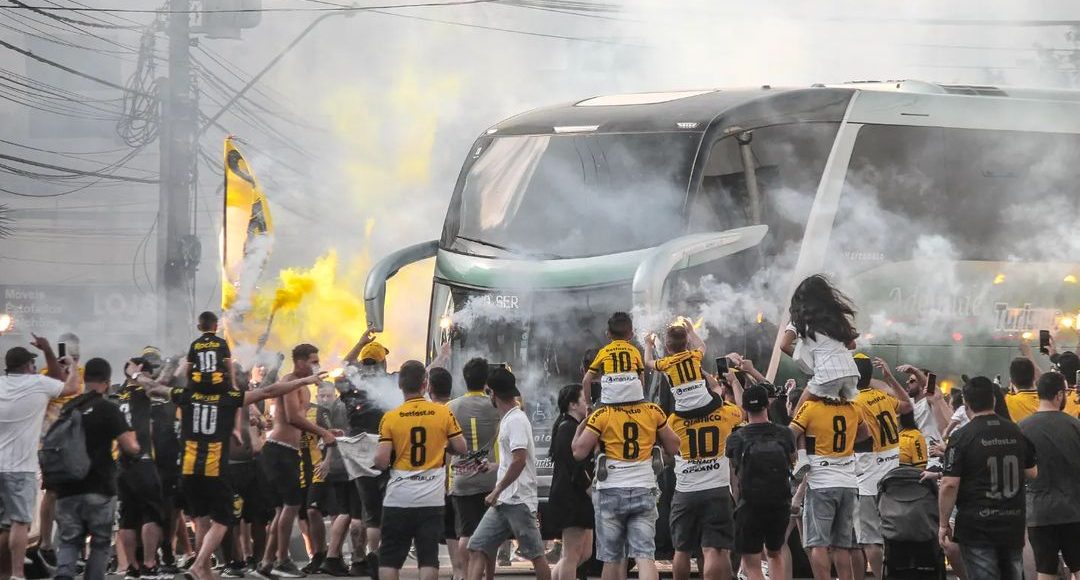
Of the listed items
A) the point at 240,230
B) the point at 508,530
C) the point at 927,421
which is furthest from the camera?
the point at 240,230

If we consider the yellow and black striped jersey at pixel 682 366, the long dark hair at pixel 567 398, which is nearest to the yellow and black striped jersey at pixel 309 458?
the long dark hair at pixel 567 398

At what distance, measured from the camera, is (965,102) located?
1537 cm

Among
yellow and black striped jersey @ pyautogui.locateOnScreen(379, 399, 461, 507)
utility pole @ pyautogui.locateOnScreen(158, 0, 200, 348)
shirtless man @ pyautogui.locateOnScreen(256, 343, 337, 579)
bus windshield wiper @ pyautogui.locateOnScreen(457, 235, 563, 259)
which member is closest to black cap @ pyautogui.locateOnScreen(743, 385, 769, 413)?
yellow and black striped jersey @ pyautogui.locateOnScreen(379, 399, 461, 507)

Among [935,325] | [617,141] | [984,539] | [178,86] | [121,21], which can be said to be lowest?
[984,539]

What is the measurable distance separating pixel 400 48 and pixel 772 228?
1092 centimetres

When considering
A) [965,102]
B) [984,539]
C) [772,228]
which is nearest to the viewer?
[984,539]

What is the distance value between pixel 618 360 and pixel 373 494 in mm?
2924

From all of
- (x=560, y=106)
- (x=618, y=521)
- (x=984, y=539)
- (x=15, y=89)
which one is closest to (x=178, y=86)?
(x=15, y=89)

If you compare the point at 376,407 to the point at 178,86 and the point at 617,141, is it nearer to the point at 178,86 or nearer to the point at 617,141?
the point at 617,141

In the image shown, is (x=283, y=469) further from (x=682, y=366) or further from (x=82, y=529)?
(x=682, y=366)

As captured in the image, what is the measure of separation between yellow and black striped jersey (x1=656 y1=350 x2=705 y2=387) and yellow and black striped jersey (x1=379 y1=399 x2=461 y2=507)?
133cm

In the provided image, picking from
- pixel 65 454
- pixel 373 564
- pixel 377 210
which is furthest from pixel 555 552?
pixel 377 210

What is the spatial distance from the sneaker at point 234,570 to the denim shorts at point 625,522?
3.50 m

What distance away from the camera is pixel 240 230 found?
17547 millimetres
